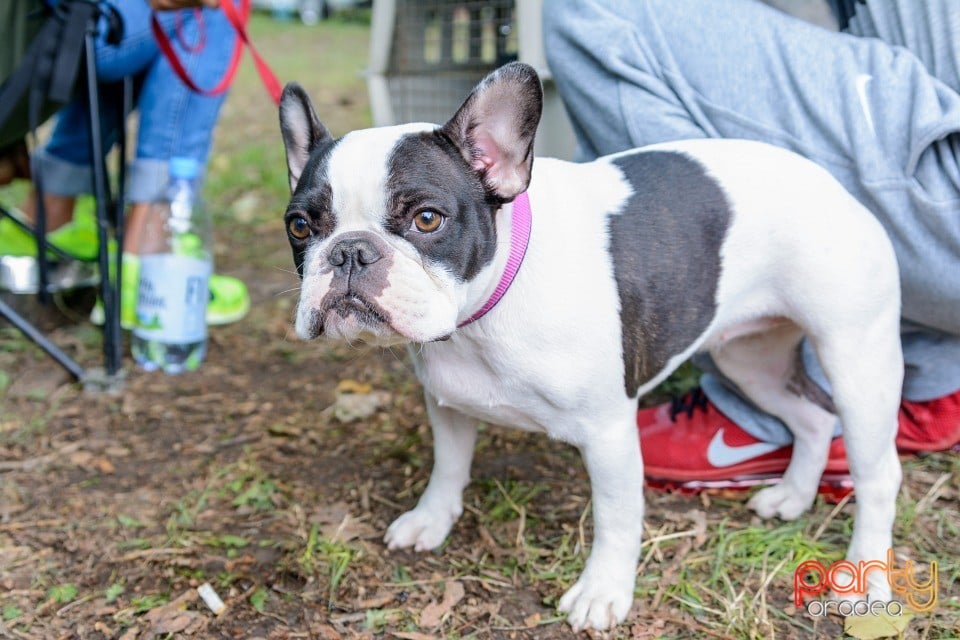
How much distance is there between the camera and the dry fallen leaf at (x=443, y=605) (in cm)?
222

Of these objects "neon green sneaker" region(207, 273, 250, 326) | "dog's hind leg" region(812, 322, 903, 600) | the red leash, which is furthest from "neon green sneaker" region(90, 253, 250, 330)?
"dog's hind leg" region(812, 322, 903, 600)

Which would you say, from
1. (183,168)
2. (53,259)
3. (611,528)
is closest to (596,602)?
(611,528)

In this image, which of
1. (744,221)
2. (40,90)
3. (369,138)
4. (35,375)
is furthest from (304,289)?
(35,375)

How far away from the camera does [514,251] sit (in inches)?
76.7

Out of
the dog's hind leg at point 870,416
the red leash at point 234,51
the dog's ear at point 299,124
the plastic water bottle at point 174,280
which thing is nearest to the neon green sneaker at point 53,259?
the plastic water bottle at point 174,280

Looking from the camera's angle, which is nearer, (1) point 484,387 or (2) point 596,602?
(1) point 484,387

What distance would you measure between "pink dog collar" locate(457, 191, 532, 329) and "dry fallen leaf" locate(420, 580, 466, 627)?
72 centimetres

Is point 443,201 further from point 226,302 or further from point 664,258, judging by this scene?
point 226,302

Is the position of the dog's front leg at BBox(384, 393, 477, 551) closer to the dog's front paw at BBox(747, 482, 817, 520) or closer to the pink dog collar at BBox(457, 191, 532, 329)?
the pink dog collar at BBox(457, 191, 532, 329)

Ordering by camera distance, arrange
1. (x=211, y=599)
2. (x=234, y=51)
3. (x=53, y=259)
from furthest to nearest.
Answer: (x=53, y=259)
(x=234, y=51)
(x=211, y=599)

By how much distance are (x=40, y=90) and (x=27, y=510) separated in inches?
54.0

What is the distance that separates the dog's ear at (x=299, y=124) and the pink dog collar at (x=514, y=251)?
0.43 m

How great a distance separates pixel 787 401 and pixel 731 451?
0.75ft

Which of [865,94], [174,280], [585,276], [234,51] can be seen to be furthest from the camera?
[234,51]
